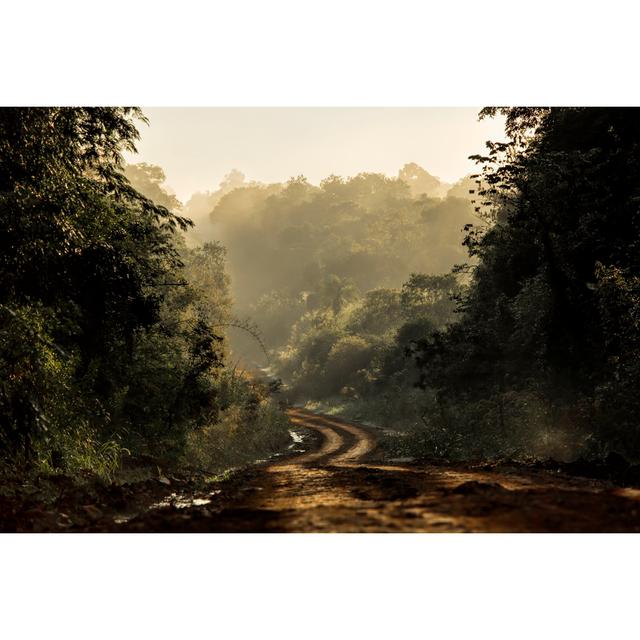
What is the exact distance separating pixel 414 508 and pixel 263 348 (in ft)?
43.7

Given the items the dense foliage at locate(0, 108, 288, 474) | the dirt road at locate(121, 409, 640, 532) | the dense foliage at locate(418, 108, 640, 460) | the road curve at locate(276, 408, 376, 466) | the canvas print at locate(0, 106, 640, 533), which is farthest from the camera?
the road curve at locate(276, 408, 376, 466)

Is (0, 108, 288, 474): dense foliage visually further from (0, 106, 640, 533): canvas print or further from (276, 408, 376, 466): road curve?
(276, 408, 376, 466): road curve

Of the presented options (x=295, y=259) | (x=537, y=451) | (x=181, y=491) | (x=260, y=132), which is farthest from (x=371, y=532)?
(x=295, y=259)

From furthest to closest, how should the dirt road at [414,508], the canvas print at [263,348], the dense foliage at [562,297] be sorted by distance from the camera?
the dense foliage at [562,297], the canvas print at [263,348], the dirt road at [414,508]

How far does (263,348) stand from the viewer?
64.8 ft

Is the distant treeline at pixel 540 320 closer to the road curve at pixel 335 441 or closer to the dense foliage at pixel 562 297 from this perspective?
the dense foliage at pixel 562 297

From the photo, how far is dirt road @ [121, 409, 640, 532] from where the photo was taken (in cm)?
600

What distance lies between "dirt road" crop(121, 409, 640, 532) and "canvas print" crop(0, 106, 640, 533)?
44 millimetres

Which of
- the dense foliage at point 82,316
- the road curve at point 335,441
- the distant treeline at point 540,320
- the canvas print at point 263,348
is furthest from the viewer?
the road curve at point 335,441

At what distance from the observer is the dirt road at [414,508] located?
236 inches

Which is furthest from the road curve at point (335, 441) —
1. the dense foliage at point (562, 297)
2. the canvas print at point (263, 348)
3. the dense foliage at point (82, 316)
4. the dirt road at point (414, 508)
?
the dirt road at point (414, 508)

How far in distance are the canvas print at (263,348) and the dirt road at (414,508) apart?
4 cm

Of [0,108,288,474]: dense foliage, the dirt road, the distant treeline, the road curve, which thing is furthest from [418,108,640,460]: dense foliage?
[0,108,288,474]: dense foliage
